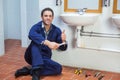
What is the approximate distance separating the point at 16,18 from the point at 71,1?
5.98ft

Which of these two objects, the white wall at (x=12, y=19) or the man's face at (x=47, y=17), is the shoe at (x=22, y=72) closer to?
the man's face at (x=47, y=17)

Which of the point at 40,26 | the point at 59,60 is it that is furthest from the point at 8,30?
the point at 40,26

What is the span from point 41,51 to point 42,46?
0.19 ft

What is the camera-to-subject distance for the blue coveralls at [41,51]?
2.43 metres

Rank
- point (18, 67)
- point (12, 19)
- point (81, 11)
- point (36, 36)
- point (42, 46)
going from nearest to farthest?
point (36, 36)
point (42, 46)
point (81, 11)
point (18, 67)
point (12, 19)

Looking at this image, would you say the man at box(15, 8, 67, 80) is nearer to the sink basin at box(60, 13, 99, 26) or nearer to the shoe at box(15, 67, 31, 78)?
the shoe at box(15, 67, 31, 78)

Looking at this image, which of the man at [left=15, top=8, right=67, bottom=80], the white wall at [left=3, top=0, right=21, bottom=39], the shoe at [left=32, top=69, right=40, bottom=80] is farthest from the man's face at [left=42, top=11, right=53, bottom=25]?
the white wall at [left=3, top=0, right=21, bottom=39]

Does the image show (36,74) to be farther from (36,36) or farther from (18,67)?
(18,67)

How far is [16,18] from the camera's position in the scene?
172 inches

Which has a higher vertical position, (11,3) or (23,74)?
(11,3)

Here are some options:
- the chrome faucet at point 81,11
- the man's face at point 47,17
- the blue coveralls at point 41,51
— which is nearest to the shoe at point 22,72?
the blue coveralls at point 41,51

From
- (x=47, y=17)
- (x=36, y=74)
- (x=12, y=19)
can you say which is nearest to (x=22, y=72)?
(x=36, y=74)

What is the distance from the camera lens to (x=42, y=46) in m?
2.54

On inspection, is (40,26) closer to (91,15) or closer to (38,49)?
(38,49)
